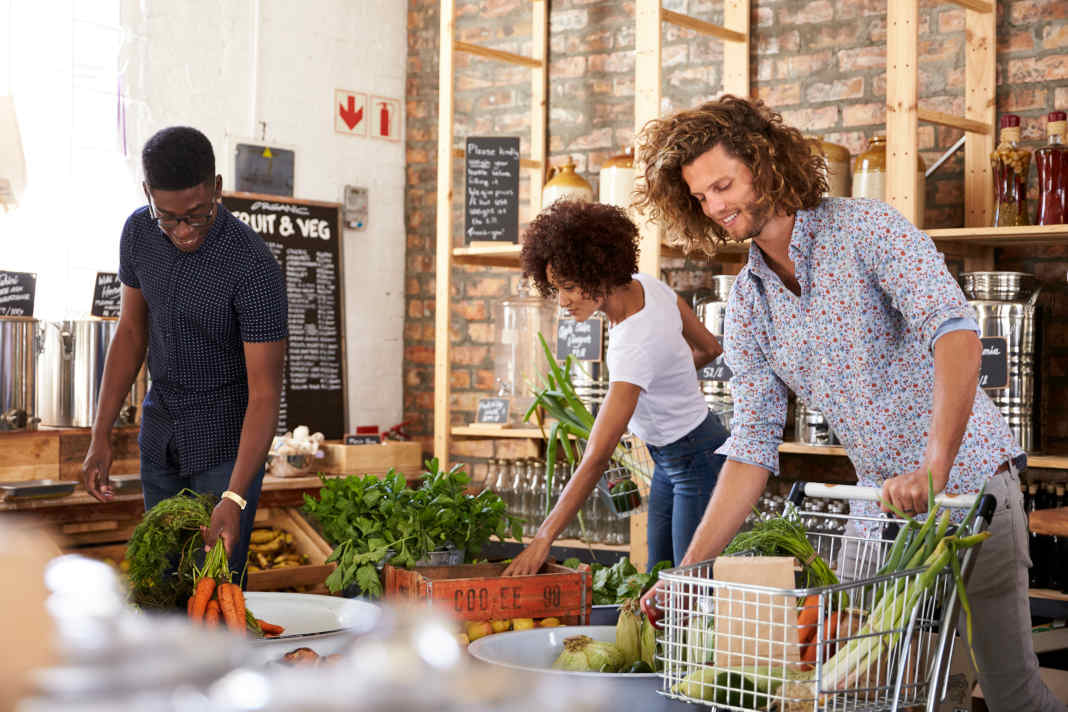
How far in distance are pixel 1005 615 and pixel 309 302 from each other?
333 centimetres

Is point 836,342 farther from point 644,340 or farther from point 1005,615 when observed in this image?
point 644,340

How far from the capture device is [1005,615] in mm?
1841

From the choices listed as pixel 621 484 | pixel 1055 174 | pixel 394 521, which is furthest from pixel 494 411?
pixel 394 521

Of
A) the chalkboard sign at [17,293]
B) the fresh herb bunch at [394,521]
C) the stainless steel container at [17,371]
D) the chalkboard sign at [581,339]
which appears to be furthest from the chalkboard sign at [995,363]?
the chalkboard sign at [17,293]

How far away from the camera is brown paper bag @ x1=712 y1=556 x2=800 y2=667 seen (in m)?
1.29

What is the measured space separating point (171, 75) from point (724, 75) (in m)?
2.06

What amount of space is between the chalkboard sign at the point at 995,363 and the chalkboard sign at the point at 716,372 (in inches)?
30.1

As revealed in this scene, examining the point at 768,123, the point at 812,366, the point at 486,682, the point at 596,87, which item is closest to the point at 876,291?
the point at 812,366

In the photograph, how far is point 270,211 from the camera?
4.55m

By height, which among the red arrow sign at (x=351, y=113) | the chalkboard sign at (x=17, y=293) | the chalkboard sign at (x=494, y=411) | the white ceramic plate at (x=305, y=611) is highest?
the red arrow sign at (x=351, y=113)

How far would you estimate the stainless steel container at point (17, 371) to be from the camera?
135 inches

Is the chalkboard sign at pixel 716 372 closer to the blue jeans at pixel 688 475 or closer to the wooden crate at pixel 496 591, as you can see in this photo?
the blue jeans at pixel 688 475

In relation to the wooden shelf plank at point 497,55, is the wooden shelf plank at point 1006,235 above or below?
below

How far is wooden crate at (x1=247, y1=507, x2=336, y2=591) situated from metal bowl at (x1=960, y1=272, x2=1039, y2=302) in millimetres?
2129
